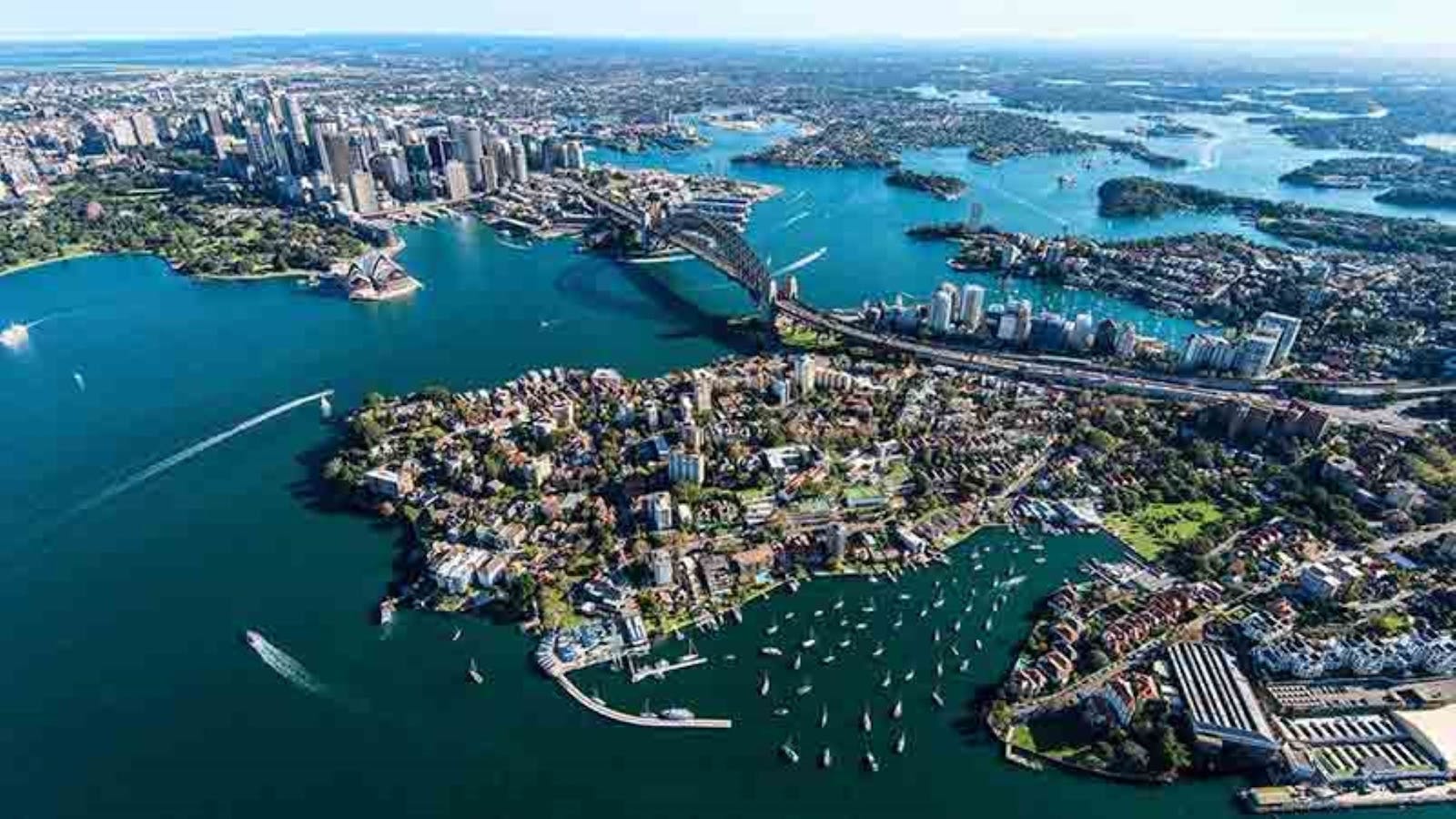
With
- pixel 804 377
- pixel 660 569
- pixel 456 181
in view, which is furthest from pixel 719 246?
pixel 660 569

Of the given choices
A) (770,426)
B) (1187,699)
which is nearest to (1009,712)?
(1187,699)

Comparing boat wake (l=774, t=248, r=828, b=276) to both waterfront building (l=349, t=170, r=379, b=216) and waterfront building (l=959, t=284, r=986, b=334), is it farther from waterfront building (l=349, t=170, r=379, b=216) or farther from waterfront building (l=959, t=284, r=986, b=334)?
waterfront building (l=349, t=170, r=379, b=216)

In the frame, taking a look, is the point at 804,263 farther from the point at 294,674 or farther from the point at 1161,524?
the point at 294,674

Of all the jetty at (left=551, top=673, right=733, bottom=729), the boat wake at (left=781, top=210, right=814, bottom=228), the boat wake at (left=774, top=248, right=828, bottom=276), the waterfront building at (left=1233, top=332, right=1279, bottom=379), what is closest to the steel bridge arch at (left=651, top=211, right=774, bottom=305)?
the boat wake at (left=774, top=248, right=828, bottom=276)

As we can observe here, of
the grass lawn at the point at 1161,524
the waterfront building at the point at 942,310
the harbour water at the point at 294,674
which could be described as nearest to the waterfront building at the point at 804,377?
the harbour water at the point at 294,674

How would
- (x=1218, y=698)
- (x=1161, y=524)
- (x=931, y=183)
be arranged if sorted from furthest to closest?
(x=931, y=183), (x=1161, y=524), (x=1218, y=698)

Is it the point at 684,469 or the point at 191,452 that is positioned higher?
the point at 684,469

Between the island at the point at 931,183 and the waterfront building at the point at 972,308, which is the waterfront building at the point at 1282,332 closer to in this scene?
the waterfront building at the point at 972,308
